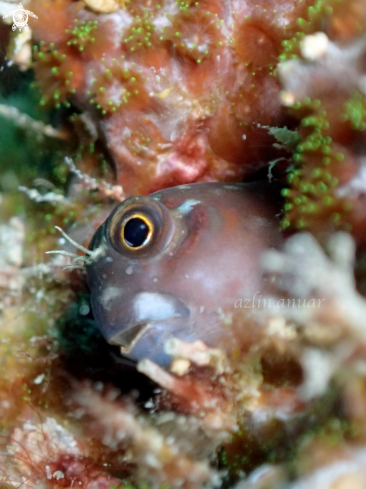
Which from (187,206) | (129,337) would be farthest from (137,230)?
(129,337)

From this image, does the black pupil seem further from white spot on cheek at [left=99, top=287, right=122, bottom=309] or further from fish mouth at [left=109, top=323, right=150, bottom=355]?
fish mouth at [left=109, top=323, right=150, bottom=355]

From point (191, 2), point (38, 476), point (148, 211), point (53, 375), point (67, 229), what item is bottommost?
point (38, 476)

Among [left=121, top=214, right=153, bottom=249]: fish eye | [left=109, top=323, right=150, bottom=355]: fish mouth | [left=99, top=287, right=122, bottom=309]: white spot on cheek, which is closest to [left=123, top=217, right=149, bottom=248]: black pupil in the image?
[left=121, top=214, right=153, bottom=249]: fish eye

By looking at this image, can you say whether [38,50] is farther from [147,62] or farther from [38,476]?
[38,476]

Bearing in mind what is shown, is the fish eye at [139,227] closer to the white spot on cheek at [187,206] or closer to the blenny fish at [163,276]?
the blenny fish at [163,276]

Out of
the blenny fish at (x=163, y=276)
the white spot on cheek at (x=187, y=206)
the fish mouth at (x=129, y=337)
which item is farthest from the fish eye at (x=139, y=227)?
the fish mouth at (x=129, y=337)

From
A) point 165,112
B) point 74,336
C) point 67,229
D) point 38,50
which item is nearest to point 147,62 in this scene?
point 165,112

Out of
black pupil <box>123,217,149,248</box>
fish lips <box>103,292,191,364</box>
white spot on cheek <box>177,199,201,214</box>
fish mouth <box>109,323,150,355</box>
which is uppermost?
white spot on cheek <box>177,199,201,214</box>
